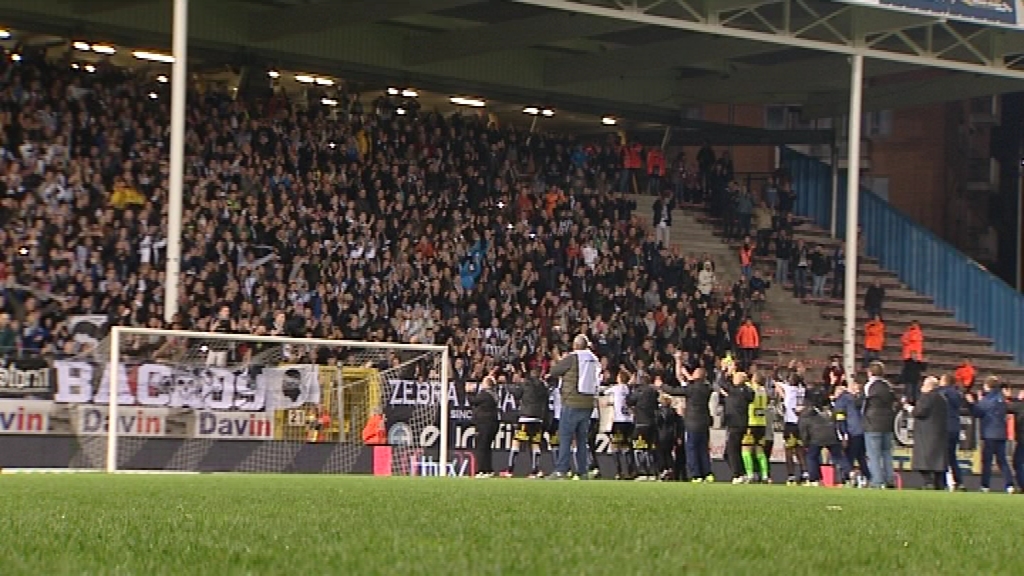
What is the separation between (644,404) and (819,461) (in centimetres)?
299

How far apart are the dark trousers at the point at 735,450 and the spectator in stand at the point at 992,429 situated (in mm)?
3728

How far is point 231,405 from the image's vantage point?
80.1 feet

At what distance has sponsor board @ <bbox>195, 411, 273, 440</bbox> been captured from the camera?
24.0 metres

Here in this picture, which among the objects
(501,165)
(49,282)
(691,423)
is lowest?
(691,423)

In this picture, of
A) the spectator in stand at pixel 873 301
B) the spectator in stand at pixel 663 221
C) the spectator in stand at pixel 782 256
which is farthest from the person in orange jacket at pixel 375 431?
the spectator in stand at pixel 873 301

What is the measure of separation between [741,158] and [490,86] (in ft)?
35.4

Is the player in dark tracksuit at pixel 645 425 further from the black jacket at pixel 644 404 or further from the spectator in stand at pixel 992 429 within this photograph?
the spectator in stand at pixel 992 429

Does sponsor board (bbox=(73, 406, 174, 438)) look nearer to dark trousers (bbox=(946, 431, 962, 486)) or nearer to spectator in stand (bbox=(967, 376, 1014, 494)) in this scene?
dark trousers (bbox=(946, 431, 962, 486))

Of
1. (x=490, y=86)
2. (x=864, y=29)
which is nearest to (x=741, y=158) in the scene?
(x=490, y=86)

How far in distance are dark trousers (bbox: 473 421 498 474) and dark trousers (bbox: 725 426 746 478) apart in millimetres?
3632

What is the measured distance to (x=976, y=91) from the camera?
41.3m

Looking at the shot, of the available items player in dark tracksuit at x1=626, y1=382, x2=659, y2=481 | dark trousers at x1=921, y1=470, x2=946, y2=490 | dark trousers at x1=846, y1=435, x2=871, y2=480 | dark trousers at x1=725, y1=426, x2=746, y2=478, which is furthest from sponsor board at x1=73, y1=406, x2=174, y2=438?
dark trousers at x1=846, y1=435, x2=871, y2=480

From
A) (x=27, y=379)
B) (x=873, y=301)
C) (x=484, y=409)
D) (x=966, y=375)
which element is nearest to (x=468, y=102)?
(x=873, y=301)

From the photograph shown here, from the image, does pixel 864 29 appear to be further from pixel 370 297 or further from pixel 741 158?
pixel 741 158
